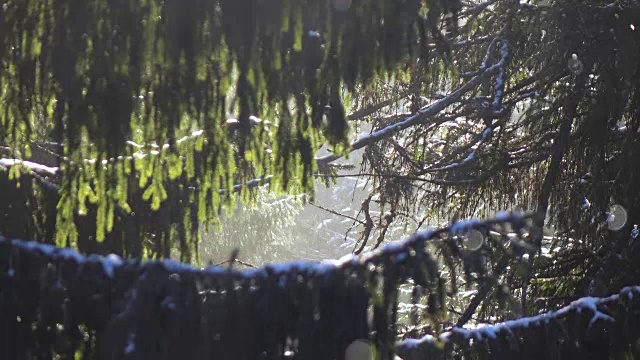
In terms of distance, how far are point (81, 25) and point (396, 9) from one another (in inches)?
43.5

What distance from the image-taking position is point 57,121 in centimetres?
264

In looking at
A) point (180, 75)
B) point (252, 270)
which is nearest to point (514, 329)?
point (252, 270)

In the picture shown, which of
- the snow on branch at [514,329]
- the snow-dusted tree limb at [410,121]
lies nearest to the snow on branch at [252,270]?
the snow on branch at [514,329]

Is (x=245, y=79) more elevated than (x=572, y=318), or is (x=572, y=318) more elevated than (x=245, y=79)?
(x=245, y=79)

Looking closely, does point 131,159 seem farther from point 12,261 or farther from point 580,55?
point 580,55

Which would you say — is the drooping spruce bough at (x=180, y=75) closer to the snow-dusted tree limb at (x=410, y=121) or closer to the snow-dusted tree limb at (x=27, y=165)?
the snow-dusted tree limb at (x=27, y=165)

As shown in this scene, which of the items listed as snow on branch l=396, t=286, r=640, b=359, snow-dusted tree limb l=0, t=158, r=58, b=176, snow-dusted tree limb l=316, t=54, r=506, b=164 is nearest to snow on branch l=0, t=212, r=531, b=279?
snow on branch l=396, t=286, r=640, b=359

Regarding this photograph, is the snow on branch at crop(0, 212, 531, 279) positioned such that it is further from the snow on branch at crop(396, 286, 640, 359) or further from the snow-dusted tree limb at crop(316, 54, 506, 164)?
the snow-dusted tree limb at crop(316, 54, 506, 164)

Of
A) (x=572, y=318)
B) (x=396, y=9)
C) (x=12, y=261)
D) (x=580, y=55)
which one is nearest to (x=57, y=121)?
(x=12, y=261)

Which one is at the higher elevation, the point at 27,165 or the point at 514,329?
the point at 27,165

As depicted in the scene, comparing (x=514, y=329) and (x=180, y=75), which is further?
(x=514, y=329)

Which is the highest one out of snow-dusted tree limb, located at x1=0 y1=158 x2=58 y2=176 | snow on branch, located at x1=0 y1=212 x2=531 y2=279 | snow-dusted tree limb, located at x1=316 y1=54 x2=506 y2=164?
snow-dusted tree limb, located at x1=316 y1=54 x2=506 y2=164

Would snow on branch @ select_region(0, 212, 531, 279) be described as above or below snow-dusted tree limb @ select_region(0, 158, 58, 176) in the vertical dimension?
below

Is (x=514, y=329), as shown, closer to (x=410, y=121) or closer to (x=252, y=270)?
(x=252, y=270)
